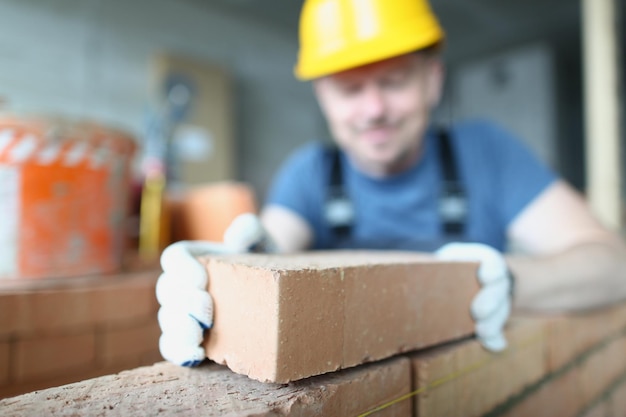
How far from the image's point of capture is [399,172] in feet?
5.82

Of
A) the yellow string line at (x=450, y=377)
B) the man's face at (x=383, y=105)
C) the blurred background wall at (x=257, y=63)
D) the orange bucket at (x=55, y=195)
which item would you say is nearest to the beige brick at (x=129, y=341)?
the orange bucket at (x=55, y=195)

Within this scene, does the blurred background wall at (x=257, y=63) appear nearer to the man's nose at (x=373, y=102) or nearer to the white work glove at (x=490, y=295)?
the man's nose at (x=373, y=102)

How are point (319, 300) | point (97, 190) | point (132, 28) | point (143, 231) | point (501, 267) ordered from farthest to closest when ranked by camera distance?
point (132, 28) < point (143, 231) < point (97, 190) < point (501, 267) < point (319, 300)

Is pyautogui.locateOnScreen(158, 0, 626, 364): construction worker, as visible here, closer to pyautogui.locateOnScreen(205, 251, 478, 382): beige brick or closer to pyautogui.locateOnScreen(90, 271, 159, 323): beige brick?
pyautogui.locateOnScreen(205, 251, 478, 382): beige brick

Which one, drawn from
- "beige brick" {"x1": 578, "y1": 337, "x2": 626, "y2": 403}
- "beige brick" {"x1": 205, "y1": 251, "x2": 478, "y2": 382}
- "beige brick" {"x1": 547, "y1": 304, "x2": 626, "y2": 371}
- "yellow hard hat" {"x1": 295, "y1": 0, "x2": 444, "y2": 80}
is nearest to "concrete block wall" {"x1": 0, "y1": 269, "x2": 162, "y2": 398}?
"beige brick" {"x1": 205, "y1": 251, "x2": 478, "y2": 382}

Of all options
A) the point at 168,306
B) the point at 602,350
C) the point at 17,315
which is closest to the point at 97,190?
the point at 17,315

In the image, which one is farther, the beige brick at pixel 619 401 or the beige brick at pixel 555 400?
the beige brick at pixel 619 401

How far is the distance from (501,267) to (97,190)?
1030 mm

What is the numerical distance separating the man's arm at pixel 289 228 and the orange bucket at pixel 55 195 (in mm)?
671

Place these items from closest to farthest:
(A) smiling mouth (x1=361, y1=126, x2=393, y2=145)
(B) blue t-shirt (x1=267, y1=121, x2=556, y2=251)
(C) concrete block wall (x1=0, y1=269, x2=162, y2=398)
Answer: (C) concrete block wall (x1=0, y1=269, x2=162, y2=398) < (A) smiling mouth (x1=361, y1=126, x2=393, y2=145) < (B) blue t-shirt (x1=267, y1=121, x2=556, y2=251)

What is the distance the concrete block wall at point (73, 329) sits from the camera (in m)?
1.02

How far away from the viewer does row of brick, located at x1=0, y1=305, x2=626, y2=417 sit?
1.88ft

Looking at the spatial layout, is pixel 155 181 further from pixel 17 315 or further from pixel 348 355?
pixel 348 355

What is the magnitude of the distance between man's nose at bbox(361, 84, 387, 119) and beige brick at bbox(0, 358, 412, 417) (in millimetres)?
911
